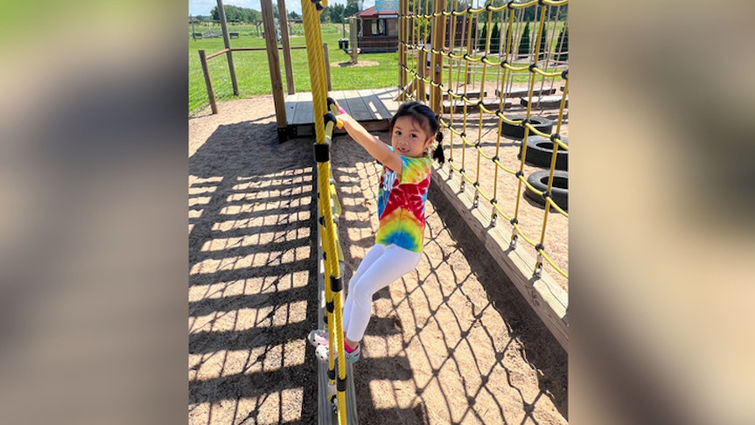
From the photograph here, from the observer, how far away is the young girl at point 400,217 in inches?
72.8

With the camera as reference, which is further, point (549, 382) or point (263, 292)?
point (263, 292)

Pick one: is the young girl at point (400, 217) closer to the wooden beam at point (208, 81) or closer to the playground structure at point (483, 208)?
the playground structure at point (483, 208)

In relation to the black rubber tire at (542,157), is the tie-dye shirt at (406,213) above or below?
above

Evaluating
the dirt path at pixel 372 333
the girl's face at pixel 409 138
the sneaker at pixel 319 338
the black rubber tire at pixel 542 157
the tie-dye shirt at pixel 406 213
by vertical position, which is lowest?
the dirt path at pixel 372 333

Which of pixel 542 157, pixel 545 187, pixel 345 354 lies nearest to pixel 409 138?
pixel 345 354

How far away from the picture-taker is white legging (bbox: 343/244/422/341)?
72.9 inches

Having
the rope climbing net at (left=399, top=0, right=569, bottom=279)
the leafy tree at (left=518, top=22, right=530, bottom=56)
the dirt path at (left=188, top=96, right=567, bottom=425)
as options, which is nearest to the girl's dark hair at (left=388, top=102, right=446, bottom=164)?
the rope climbing net at (left=399, top=0, right=569, bottom=279)

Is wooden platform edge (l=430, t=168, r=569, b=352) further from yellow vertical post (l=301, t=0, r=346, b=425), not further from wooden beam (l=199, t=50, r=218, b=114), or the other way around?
wooden beam (l=199, t=50, r=218, b=114)

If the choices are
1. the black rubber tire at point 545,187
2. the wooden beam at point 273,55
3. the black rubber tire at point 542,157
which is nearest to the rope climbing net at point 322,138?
the black rubber tire at point 545,187
